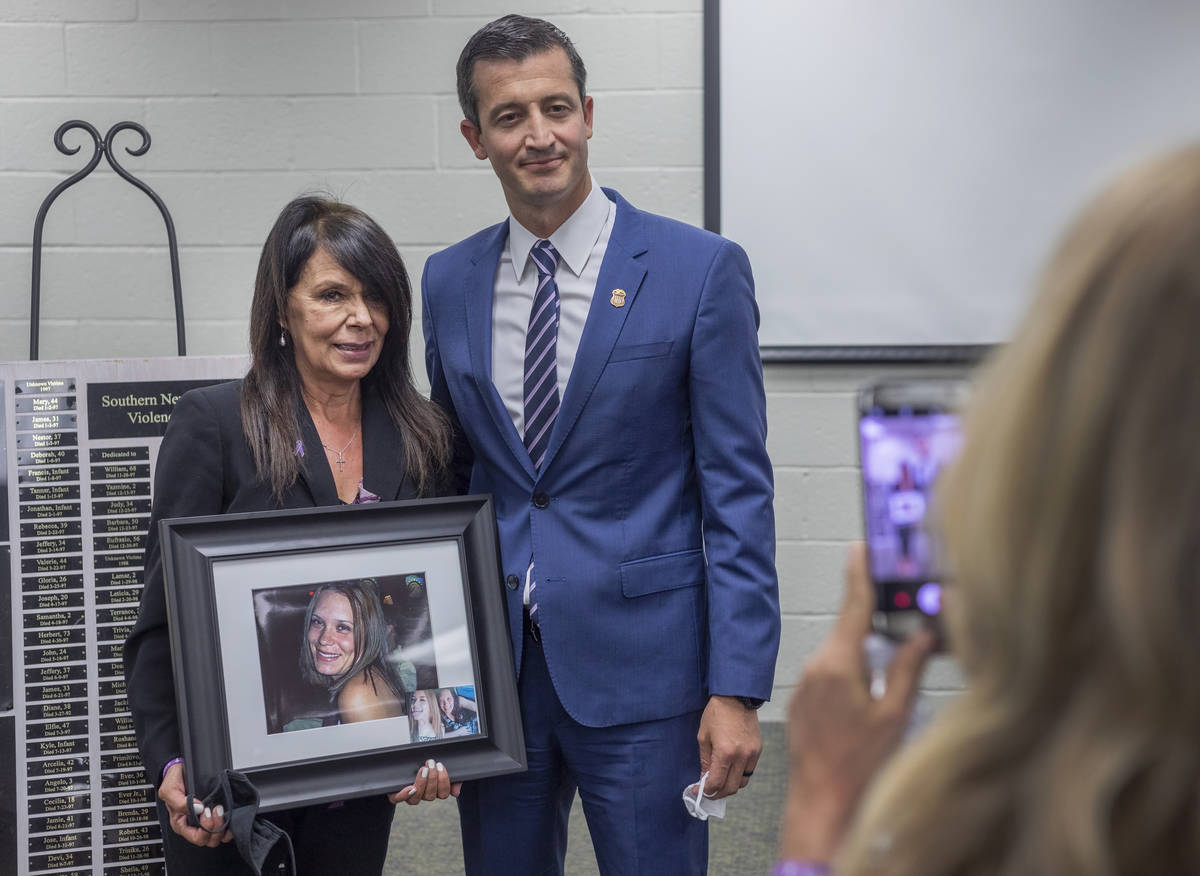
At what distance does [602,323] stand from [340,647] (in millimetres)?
550

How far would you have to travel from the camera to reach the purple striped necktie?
158 cm

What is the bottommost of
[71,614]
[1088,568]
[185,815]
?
[185,815]

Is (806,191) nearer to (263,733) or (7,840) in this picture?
(263,733)

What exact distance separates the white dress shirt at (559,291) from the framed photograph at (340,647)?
0.19m

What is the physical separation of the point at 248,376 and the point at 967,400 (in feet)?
4.01

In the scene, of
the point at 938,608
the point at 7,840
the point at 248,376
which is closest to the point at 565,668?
the point at 248,376

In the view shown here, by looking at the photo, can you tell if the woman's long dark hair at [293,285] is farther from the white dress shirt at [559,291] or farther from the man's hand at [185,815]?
the man's hand at [185,815]

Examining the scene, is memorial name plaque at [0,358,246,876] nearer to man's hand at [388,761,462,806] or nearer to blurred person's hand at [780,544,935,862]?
man's hand at [388,761,462,806]

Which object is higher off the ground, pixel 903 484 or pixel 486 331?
pixel 486 331

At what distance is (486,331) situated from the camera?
1.62 m

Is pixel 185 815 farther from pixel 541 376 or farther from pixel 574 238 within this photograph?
pixel 574 238

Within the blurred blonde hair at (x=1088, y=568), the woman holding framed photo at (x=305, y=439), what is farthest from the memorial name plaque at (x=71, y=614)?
the blurred blonde hair at (x=1088, y=568)

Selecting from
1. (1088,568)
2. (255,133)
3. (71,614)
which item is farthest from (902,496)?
(255,133)

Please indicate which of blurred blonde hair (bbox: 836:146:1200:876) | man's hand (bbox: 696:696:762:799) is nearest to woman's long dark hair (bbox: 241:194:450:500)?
man's hand (bbox: 696:696:762:799)
